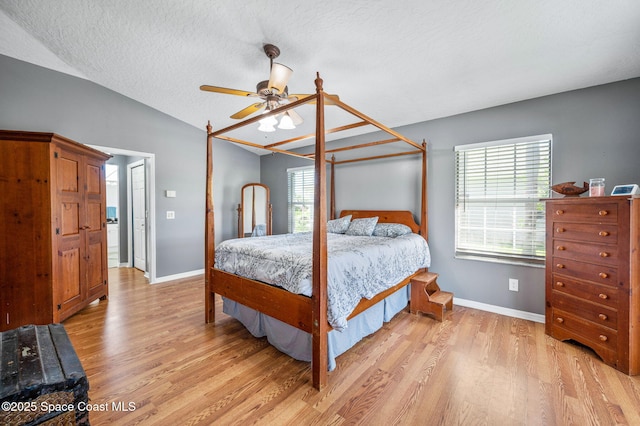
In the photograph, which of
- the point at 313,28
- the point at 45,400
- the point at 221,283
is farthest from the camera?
the point at 221,283

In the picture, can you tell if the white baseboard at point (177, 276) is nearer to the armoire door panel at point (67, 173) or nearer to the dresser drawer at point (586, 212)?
the armoire door panel at point (67, 173)

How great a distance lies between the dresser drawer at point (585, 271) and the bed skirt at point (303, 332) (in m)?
1.48

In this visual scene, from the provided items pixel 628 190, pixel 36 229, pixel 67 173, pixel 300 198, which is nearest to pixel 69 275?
pixel 36 229

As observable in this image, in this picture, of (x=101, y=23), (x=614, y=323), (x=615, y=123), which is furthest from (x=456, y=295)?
(x=101, y=23)

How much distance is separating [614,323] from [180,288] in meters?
4.74

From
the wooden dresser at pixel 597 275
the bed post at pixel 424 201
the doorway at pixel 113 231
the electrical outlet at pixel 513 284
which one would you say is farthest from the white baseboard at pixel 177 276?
the wooden dresser at pixel 597 275

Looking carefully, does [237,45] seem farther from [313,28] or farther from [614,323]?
[614,323]

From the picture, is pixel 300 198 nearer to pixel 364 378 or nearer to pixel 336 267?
pixel 336 267

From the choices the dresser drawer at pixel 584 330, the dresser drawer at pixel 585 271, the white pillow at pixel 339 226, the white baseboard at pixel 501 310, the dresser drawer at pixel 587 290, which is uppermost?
the white pillow at pixel 339 226

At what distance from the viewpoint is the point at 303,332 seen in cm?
206

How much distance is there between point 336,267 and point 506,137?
2.54m

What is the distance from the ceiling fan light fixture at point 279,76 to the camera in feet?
6.31

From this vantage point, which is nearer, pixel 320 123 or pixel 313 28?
pixel 320 123

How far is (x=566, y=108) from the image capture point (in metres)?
2.66
